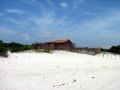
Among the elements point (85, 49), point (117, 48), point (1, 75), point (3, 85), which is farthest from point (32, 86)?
point (117, 48)

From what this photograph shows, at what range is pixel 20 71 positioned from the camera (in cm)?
1305

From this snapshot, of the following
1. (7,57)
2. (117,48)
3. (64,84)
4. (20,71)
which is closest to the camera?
(64,84)

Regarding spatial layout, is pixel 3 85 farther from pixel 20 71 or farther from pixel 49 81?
pixel 20 71

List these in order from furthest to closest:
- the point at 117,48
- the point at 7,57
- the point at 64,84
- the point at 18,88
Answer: the point at 117,48 → the point at 7,57 → the point at 64,84 → the point at 18,88

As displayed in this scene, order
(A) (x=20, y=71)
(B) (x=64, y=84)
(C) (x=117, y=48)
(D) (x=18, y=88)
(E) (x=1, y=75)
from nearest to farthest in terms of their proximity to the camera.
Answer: (D) (x=18, y=88), (B) (x=64, y=84), (E) (x=1, y=75), (A) (x=20, y=71), (C) (x=117, y=48)

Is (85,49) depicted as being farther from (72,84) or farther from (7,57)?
(72,84)

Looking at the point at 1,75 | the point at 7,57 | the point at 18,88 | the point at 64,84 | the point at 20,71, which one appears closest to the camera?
the point at 18,88

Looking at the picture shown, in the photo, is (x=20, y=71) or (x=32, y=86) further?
(x=20, y=71)

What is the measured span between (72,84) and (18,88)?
8.06 ft

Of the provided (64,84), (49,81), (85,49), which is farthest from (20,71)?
(85,49)

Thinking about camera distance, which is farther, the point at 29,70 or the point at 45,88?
the point at 29,70

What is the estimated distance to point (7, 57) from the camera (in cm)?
1775

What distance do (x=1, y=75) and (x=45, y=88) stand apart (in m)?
3.26

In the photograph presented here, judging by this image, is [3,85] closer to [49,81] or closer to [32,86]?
[32,86]
